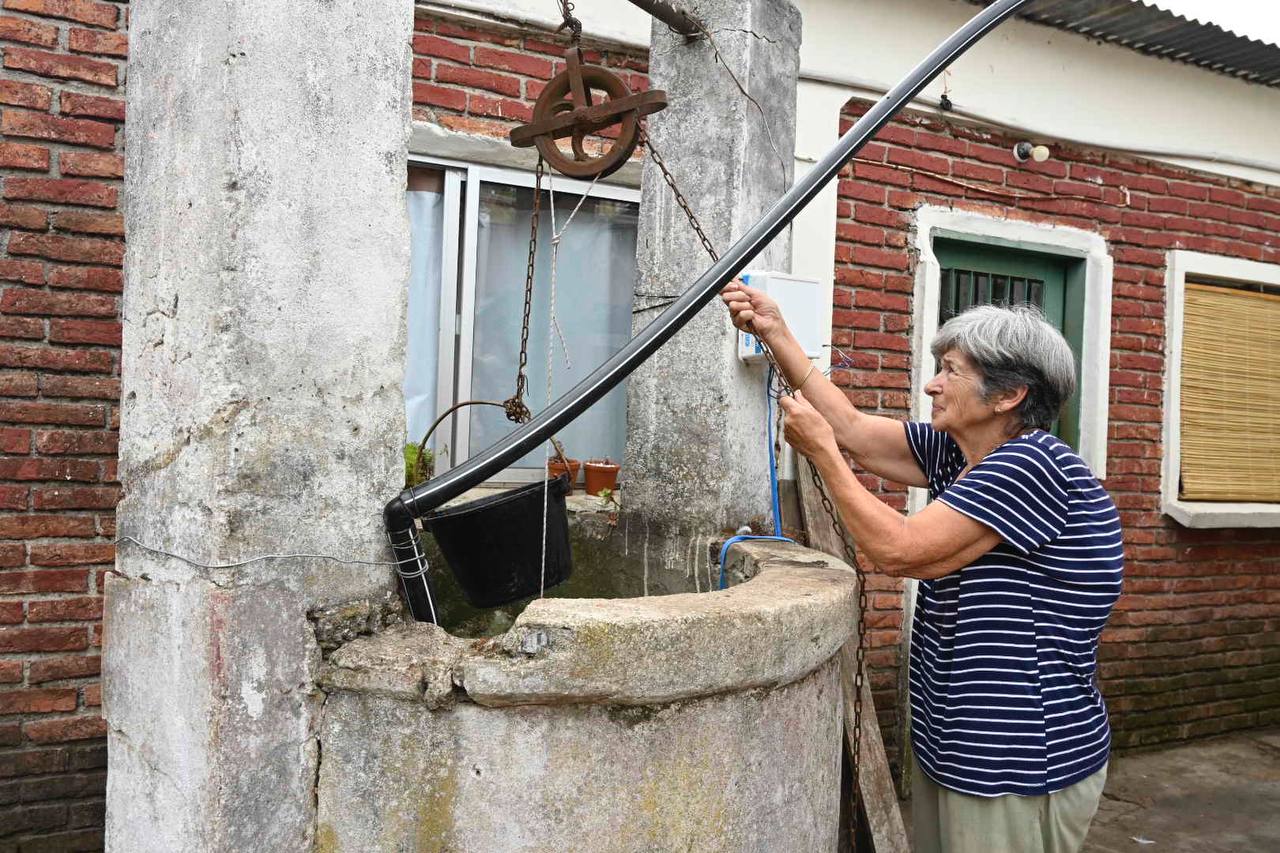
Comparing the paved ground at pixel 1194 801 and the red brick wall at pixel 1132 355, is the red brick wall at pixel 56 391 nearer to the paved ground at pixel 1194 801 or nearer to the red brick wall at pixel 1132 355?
Answer: the red brick wall at pixel 1132 355

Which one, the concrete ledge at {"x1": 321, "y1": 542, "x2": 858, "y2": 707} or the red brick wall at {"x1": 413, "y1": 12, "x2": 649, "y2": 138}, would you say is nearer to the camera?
the concrete ledge at {"x1": 321, "y1": 542, "x2": 858, "y2": 707}

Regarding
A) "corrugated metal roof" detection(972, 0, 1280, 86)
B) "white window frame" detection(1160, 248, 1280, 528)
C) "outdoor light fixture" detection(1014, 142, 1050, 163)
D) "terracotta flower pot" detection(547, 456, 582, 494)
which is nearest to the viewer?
"terracotta flower pot" detection(547, 456, 582, 494)

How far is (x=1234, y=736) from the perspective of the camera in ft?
20.1

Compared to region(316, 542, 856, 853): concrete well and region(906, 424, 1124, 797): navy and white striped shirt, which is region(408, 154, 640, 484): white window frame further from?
region(906, 424, 1124, 797): navy and white striped shirt

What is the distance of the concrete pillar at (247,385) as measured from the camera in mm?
1936

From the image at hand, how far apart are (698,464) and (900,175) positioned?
98.8 inches

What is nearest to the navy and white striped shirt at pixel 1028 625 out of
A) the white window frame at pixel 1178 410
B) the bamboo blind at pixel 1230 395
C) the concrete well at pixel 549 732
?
the concrete well at pixel 549 732

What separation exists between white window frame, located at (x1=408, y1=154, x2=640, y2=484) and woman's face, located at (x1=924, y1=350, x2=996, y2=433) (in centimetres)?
230

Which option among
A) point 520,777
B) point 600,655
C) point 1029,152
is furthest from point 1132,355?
point 520,777

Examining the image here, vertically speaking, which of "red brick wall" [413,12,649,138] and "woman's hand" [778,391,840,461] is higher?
"red brick wall" [413,12,649,138]

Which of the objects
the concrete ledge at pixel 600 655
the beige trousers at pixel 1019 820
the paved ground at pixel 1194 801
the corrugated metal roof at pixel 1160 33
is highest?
the corrugated metal roof at pixel 1160 33

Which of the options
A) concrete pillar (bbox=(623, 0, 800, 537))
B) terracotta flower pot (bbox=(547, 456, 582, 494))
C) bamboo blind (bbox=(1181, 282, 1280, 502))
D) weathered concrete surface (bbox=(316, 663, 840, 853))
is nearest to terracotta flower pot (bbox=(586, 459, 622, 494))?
terracotta flower pot (bbox=(547, 456, 582, 494))

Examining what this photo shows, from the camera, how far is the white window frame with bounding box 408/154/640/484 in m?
4.34

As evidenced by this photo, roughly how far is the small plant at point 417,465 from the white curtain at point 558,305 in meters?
0.25
